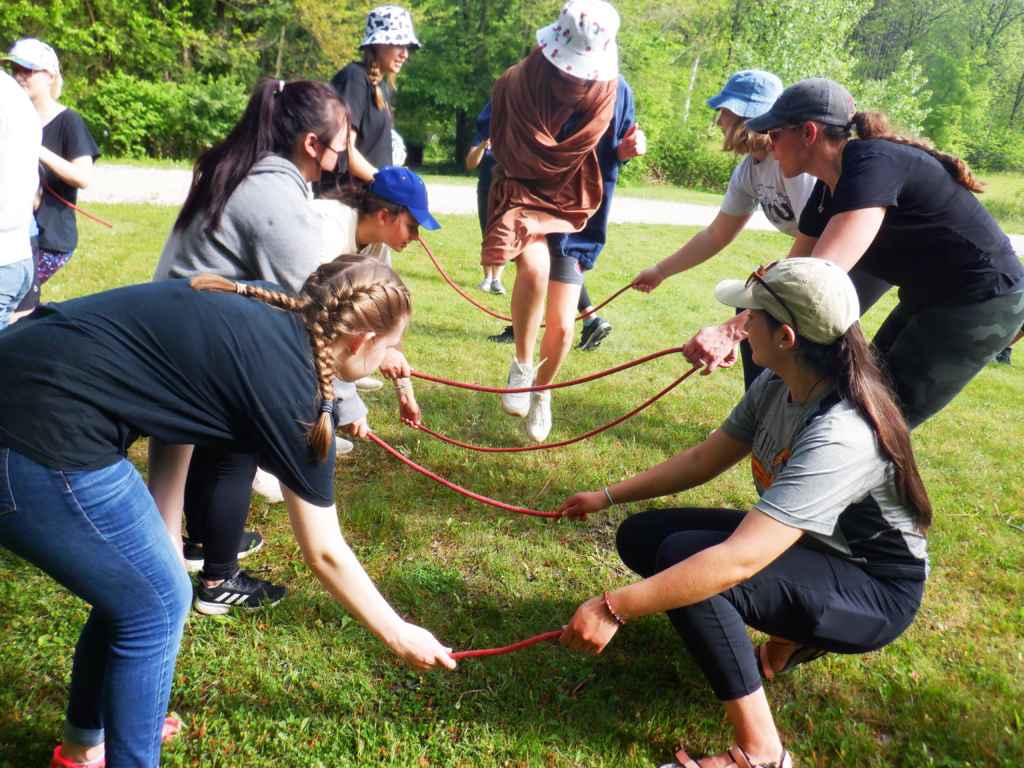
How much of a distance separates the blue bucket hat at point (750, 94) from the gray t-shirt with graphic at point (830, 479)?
1.69 metres

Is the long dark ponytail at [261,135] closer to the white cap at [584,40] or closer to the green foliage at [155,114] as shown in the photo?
the white cap at [584,40]

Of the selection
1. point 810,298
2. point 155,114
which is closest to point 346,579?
point 810,298

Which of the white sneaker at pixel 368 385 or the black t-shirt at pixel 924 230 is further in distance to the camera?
the white sneaker at pixel 368 385

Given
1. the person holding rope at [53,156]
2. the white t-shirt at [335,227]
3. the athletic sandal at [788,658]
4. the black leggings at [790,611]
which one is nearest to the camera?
the black leggings at [790,611]

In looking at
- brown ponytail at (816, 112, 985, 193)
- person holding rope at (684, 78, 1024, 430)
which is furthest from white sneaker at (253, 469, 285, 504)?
brown ponytail at (816, 112, 985, 193)

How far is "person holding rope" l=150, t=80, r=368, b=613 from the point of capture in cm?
228

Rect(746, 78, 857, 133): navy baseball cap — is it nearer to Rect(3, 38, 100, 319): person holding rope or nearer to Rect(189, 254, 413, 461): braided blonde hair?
Rect(189, 254, 413, 461): braided blonde hair

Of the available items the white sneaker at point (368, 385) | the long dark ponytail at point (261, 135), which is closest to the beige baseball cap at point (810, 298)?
the long dark ponytail at point (261, 135)

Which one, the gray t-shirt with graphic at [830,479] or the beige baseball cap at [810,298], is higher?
the beige baseball cap at [810,298]

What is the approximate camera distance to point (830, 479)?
6.16 feet

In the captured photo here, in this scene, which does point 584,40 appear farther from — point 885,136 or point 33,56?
point 33,56

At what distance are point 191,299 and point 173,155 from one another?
2193 centimetres

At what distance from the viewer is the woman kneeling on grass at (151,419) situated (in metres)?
1.50

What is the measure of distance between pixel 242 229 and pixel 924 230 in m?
2.34
